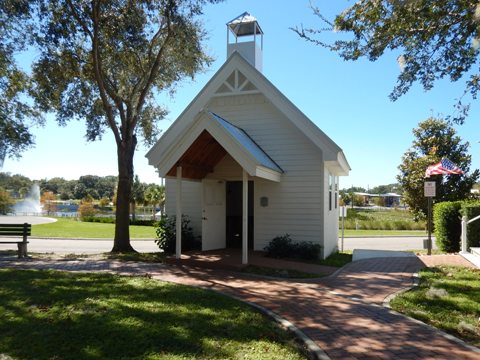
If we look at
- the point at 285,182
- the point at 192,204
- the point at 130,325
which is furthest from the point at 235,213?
the point at 130,325

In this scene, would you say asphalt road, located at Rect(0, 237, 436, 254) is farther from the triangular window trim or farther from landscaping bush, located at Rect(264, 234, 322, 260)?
the triangular window trim

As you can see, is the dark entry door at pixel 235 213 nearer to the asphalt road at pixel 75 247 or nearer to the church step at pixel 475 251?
the asphalt road at pixel 75 247

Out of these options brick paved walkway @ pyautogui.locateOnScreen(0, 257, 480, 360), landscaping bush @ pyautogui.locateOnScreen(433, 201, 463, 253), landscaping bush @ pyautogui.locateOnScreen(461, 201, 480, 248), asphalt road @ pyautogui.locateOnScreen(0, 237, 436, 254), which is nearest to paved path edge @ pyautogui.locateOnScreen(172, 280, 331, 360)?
brick paved walkway @ pyautogui.locateOnScreen(0, 257, 480, 360)

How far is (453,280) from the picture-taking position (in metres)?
9.23

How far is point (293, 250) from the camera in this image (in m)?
12.7

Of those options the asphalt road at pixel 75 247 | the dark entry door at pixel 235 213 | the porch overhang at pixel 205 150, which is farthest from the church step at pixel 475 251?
the asphalt road at pixel 75 247

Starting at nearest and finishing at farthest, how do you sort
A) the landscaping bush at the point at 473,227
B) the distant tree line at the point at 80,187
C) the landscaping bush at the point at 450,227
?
the landscaping bush at the point at 473,227
the landscaping bush at the point at 450,227
the distant tree line at the point at 80,187

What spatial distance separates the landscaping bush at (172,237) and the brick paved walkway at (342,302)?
2.73 meters

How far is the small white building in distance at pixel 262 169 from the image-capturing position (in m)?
12.7

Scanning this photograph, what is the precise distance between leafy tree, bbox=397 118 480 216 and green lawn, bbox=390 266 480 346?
45.6ft

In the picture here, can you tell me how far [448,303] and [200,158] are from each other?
8.03 meters

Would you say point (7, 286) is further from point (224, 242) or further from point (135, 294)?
point (224, 242)

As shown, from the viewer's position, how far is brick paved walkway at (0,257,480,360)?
5.08 m

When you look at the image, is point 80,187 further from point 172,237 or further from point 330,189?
point 330,189
